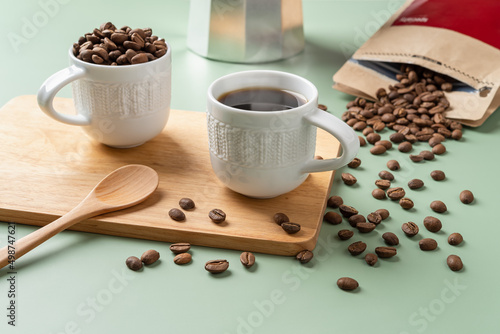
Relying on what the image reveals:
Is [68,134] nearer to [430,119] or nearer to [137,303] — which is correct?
[137,303]

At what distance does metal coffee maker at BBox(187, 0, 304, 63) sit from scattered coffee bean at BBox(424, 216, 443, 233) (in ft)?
2.71

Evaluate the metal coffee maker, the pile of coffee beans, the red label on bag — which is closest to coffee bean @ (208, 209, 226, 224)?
the pile of coffee beans

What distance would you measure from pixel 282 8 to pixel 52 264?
1.00 metres

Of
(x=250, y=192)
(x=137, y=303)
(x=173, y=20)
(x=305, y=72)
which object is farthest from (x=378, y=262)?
(x=173, y=20)

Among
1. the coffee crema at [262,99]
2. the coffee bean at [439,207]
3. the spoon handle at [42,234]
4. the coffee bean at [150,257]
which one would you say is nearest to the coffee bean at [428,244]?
the coffee bean at [439,207]

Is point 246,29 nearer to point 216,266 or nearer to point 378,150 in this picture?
Result: point 378,150

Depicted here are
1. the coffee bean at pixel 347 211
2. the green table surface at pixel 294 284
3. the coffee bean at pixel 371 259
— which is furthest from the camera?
the coffee bean at pixel 347 211

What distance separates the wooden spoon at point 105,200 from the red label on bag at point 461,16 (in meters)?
0.94

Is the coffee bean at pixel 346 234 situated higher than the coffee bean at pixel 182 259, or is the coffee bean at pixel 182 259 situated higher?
the coffee bean at pixel 346 234

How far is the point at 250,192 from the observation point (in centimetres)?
107

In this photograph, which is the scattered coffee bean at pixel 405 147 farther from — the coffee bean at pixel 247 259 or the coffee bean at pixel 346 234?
the coffee bean at pixel 247 259

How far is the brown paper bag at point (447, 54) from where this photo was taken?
1479 millimetres

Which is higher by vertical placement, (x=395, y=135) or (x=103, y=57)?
(x=103, y=57)

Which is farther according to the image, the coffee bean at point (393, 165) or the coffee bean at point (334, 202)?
the coffee bean at point (393, 165)
